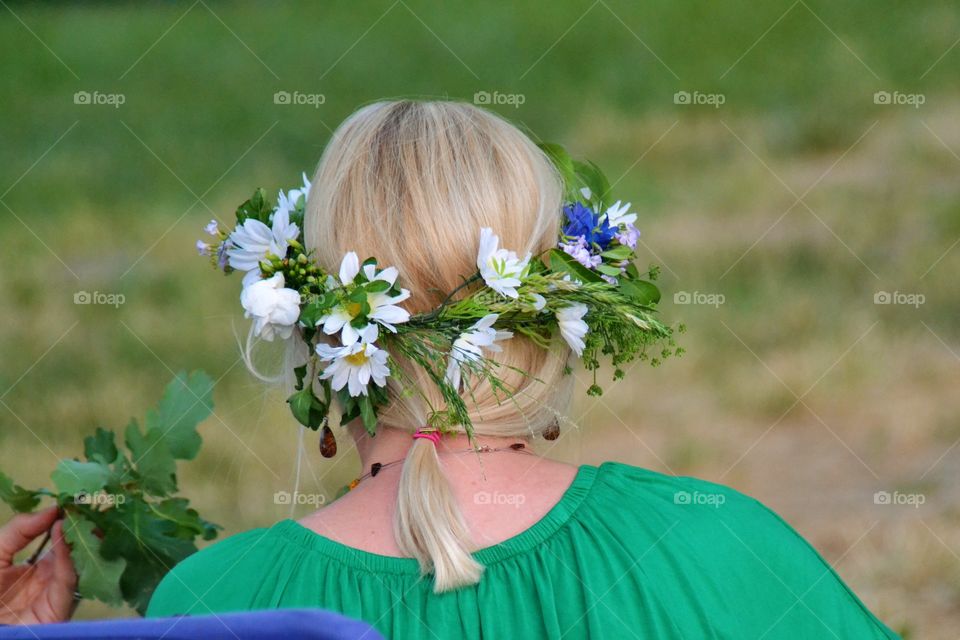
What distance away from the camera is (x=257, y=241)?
1.81 meters

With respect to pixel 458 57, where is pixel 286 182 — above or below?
below

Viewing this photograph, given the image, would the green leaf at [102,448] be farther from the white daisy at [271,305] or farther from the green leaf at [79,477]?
the white daisy at [271,305]

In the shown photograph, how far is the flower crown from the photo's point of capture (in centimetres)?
154

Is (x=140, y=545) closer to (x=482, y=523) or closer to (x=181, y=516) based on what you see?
(x=181, y=516)

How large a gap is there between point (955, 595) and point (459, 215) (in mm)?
2475

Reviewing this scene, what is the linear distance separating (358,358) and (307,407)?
146mm

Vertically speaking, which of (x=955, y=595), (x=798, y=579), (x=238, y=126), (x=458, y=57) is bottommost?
(x=798, y=579)

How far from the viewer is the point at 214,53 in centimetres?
577

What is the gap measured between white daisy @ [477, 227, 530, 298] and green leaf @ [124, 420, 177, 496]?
0.88 m

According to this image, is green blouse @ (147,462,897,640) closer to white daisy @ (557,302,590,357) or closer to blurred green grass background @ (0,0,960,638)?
white daisy @ (557,302,590,357)

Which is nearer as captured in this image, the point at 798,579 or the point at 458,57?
the point at 798,579

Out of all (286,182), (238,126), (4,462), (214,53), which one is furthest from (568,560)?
(214,53)

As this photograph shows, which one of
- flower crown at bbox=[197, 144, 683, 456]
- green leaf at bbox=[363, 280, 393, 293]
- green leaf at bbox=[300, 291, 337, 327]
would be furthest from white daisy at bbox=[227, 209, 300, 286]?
green leaf at bbox=[363, 280, 393, 293]

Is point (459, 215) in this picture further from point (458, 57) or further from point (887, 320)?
point (458, 57)
